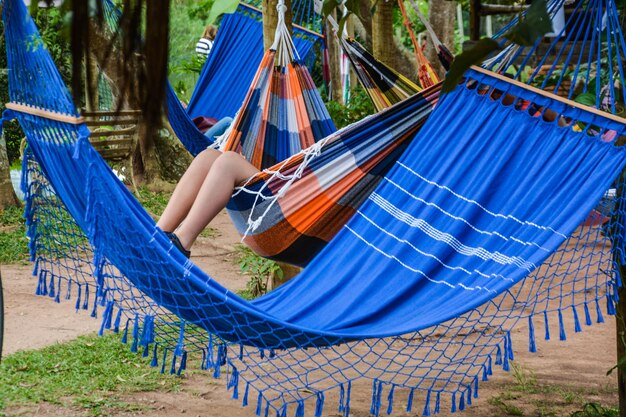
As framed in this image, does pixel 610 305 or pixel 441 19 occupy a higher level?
pixel 441 19

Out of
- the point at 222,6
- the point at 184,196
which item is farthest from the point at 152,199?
the point at 222,6

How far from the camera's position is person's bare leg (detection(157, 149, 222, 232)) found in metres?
2.31

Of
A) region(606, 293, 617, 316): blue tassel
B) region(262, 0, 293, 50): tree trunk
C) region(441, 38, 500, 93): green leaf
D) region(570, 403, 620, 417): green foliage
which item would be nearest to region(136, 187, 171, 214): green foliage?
region(262, 0, 293, 50): tree trunk

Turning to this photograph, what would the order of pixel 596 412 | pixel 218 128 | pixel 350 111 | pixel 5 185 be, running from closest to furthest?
1. pixel 596 412
2. pixel 218 128
3. pixel 350 111
4. pixel 5 185

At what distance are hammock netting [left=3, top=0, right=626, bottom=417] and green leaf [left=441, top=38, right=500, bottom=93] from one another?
1141 millimetres

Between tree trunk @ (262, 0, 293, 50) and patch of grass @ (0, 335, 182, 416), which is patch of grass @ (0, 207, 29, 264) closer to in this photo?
patch of grass @ (0, 335, 182, 416)

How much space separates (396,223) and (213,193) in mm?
514

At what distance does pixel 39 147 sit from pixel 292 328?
34.2 inches

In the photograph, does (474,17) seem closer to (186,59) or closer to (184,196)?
(184,196)

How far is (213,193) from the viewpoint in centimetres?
228

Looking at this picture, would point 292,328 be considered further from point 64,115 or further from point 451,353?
point 451,353

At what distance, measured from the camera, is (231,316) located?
1.80 metres

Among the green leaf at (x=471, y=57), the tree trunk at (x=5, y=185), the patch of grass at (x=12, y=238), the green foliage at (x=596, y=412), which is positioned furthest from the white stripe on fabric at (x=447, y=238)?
the tree trunk at (x=5, y=185)

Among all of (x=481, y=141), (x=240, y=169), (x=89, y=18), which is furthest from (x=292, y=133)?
(x=89, y=18)
